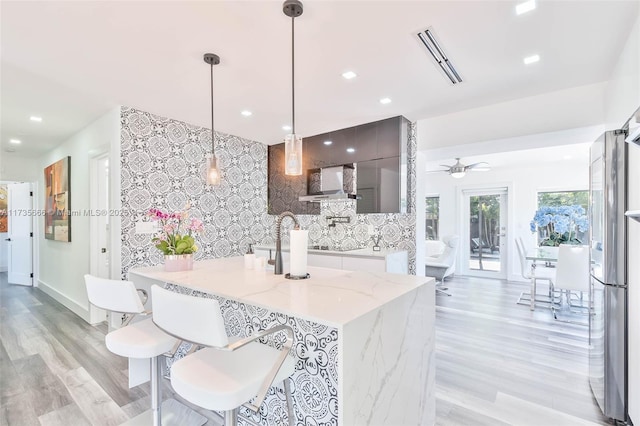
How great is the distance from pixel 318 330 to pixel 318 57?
1908 mm

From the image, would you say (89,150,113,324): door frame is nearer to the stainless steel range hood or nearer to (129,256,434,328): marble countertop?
(129,256,434,328): marble countertop

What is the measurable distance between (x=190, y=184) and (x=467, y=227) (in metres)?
6.06

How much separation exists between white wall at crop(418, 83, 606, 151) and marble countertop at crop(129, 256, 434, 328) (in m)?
2.34

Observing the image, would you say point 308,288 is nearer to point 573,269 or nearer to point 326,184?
point 326,184

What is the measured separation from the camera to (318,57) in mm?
2314

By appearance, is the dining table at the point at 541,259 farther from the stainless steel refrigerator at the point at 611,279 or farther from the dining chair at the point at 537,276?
the stainless steel refrigerator at the point at 611,279

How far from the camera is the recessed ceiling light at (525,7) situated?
1728 millimetres

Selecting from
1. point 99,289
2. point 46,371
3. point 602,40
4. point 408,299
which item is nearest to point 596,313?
point 408,299

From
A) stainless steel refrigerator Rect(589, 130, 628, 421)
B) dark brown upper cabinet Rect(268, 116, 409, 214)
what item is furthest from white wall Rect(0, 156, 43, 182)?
stainless steel refrigerator Rect(589, 130, 628, 421)

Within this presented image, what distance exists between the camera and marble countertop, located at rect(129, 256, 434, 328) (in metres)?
1.30

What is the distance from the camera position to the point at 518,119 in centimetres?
325

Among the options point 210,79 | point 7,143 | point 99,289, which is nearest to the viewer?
point 99,289

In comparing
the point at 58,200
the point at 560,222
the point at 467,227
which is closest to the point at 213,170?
the point at 58,200

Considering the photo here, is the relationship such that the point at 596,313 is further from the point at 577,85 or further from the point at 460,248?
the point at 460,248
